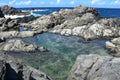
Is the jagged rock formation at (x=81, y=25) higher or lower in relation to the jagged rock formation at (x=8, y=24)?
higher

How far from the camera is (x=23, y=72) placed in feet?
55.8

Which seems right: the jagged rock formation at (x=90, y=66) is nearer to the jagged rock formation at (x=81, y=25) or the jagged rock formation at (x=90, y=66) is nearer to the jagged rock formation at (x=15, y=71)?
the jagged rock formation at (x=15, y=71)

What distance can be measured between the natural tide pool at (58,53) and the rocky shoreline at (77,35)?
2394mm

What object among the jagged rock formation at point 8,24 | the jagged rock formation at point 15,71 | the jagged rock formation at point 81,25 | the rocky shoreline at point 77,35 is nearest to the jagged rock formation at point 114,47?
the rocky shoreline at point 77,35

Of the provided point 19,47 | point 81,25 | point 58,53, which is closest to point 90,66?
point 58,53

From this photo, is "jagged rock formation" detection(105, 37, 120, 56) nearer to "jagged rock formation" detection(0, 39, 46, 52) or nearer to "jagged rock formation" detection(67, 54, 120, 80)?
"jagged rock formation" detection(0, 39, 46, 52)

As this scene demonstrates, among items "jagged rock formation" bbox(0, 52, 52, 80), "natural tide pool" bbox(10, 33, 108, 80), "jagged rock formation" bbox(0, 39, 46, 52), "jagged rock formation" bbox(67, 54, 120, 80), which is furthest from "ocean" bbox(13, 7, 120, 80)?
"jagged rock formation" bbox(0, 52, 52, 80)

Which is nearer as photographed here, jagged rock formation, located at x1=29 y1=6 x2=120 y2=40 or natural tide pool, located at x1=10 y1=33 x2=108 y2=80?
natural tide pool, located at x1=10 y1=33 x2=108 y2=80

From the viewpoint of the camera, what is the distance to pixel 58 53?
47.6 meters

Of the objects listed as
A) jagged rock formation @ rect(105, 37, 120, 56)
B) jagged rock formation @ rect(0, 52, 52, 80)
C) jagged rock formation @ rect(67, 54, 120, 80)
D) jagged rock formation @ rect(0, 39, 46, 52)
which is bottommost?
jagged rock formation @ rect(105, 37, 120, 56)

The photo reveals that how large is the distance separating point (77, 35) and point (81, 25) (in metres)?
6.38

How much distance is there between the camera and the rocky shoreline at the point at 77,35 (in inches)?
683

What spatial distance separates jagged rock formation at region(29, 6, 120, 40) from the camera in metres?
64.0

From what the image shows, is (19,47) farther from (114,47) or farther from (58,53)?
(114,47)
